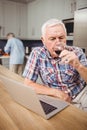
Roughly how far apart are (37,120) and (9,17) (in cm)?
417

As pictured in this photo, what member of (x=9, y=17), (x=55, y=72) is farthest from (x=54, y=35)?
(x=9, y=17)

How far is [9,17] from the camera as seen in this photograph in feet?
15.2

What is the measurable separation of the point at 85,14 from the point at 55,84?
174 centimetres

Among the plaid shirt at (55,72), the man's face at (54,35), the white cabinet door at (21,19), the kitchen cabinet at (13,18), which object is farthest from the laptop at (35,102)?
the white cabinet door at (21,19)

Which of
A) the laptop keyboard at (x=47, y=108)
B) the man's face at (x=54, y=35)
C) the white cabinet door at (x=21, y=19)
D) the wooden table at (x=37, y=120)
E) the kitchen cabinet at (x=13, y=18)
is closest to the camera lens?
the wooden table at (x=37, y=120)

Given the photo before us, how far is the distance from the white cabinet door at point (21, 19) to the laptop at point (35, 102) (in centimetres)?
399

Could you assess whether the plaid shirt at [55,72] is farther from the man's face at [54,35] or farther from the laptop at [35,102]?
the laptop at [35,102]

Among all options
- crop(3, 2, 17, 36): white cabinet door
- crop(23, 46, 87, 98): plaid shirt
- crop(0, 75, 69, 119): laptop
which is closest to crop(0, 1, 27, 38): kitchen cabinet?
crop(3, 2, 17, 36): white cabinet door

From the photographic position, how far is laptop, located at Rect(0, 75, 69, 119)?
0.82 meters

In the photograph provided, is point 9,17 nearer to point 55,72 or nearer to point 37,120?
point 55,72

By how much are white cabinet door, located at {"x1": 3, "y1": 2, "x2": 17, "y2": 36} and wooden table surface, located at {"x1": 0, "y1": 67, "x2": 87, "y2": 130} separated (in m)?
3.91

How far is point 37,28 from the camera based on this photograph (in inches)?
174

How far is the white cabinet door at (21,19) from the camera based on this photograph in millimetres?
4727

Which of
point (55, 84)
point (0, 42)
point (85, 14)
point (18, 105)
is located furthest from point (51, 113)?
point (0, 42)
